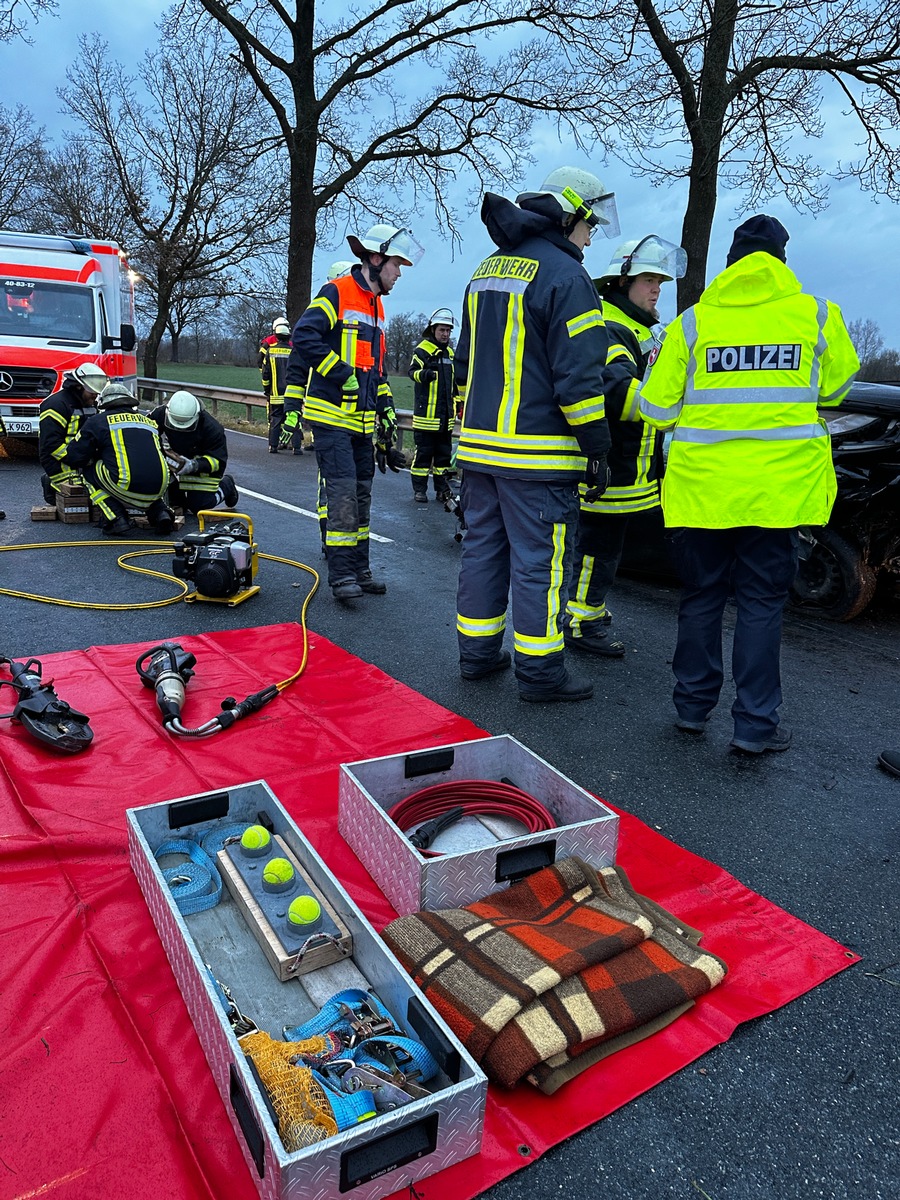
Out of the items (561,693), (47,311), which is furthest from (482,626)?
(47,311)

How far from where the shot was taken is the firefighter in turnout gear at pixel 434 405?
938cm

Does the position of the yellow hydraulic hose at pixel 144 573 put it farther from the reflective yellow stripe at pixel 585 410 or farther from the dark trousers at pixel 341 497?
the reflective yellow stripe at pixel 585 410

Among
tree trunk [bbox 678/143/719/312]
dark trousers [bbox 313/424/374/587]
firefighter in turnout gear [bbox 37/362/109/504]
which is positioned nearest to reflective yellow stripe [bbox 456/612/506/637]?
dark trousers [bbox 313/424/374/587]

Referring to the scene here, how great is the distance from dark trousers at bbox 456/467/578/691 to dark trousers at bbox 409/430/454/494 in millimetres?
5476

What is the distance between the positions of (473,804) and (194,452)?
5.47m

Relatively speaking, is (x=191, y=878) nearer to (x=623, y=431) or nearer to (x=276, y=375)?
(x=623, y=431)

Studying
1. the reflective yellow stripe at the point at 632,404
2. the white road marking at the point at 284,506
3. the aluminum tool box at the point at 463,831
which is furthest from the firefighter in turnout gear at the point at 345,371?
the aluminum tool box at the point at 463,831

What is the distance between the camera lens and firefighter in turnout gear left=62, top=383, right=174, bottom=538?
6832 millimetres

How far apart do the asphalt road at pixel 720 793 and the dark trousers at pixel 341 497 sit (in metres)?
0.30

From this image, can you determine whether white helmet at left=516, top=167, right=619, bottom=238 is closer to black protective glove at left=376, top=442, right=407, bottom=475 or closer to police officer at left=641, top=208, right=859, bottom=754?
police officer at left=641, top=208, right=859, bottom=754

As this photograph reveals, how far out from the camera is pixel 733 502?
3.39m

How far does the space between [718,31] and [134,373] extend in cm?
1013

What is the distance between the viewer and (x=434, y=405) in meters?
9.33

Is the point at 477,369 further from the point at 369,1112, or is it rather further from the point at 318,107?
the point at 318,107
